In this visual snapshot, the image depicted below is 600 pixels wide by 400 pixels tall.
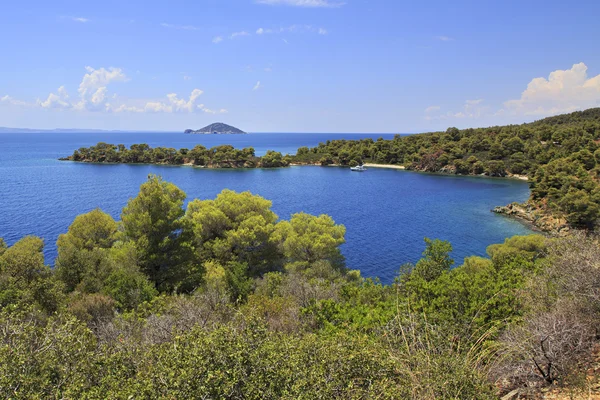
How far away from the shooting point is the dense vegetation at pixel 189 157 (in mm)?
114375

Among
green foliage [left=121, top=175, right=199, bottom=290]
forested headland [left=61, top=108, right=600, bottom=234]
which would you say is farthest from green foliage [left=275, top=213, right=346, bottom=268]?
forested headland [left=61, top=108, right=600, bottom=234]

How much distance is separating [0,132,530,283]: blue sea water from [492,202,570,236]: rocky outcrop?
2.36m

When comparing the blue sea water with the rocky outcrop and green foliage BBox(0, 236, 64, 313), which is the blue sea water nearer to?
the rocky outcrop

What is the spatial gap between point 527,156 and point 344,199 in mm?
59389

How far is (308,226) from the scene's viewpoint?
1128 inches

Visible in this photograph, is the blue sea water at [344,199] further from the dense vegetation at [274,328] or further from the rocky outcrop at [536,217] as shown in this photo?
Answer: the dense vegetation at [274,328]

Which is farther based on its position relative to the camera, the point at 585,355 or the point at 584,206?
the point at 584,206

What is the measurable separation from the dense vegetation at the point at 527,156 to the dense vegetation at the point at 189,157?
1703cm

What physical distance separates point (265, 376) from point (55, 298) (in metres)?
13.7

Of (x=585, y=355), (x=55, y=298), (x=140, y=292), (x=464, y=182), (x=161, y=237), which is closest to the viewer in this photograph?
(x=585, y=355)

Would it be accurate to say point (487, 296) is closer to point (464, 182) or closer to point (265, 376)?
point (265, 376)

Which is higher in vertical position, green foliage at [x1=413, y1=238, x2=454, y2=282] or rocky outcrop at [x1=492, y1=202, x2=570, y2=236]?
green foliage at [x1=413, y1=238, x2=454, y2=282]

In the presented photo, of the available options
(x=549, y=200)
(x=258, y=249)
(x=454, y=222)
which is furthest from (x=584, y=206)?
(x=258, y=249)

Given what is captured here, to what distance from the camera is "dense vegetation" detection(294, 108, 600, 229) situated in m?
50.3
